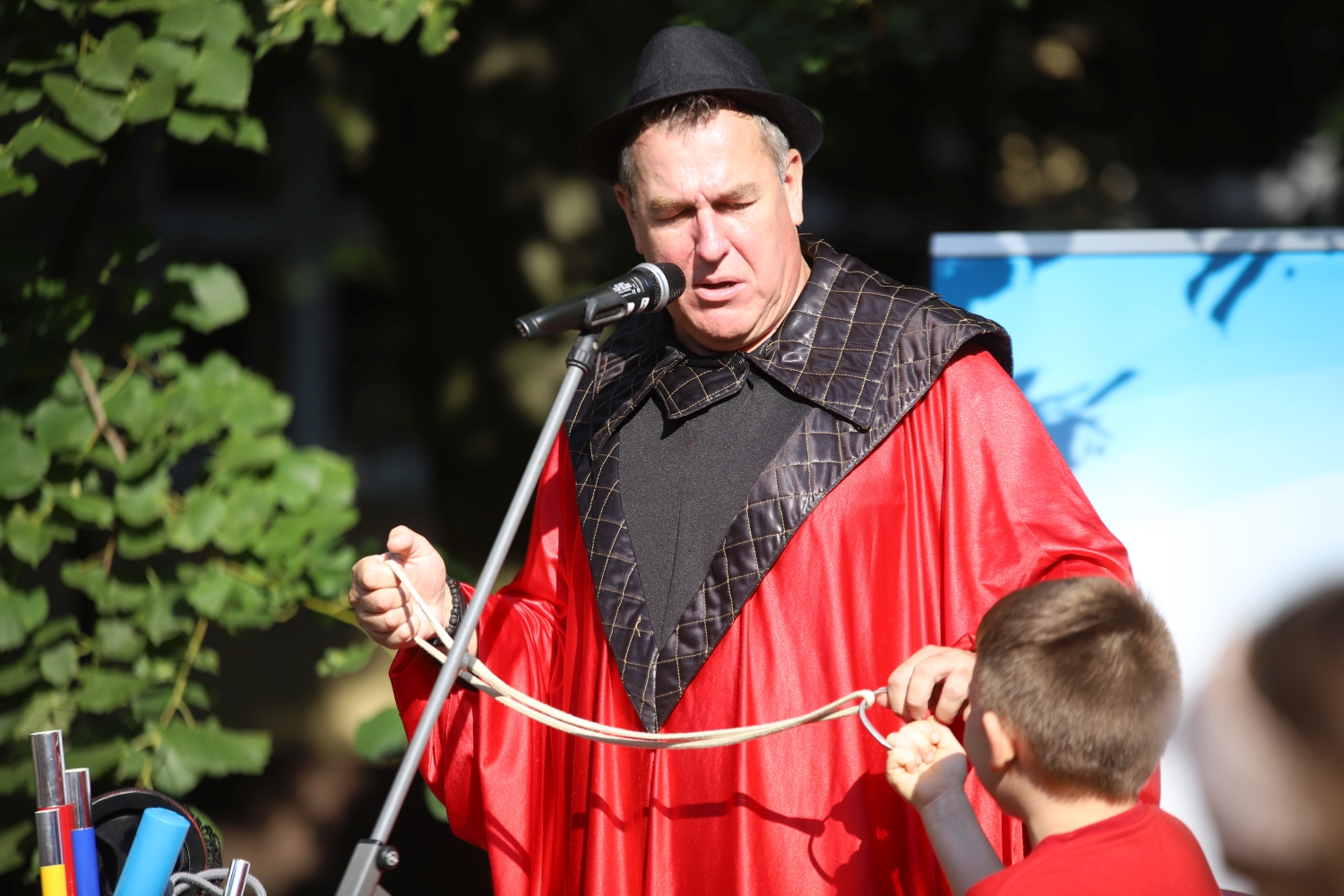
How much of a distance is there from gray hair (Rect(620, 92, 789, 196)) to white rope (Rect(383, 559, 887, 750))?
0.69 metres

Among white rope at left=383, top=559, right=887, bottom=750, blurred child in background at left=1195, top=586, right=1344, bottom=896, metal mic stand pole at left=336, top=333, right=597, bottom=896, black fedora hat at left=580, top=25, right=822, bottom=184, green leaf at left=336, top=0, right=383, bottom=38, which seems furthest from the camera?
green leaf at left=336, top=0, right=383, bottom=38

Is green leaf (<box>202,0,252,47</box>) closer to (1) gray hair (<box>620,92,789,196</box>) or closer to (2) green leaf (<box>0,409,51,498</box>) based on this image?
(2) green leaf (<box>0,409,51,498</box>)

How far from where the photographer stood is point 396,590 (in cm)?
166

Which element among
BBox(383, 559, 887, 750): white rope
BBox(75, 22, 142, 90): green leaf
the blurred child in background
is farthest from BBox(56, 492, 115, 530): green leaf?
the blurred child in background

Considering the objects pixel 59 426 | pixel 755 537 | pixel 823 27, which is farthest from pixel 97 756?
pixel 823 27

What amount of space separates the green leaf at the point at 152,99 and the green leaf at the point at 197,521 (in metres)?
0.82

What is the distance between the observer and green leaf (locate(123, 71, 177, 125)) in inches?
99.0

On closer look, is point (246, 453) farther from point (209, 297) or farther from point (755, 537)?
point (755, 537)

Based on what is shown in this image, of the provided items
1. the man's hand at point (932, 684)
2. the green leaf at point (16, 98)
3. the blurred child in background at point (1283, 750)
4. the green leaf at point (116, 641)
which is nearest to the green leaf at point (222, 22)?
the green leaf at point (16, 98)

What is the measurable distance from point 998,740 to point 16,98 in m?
2.29

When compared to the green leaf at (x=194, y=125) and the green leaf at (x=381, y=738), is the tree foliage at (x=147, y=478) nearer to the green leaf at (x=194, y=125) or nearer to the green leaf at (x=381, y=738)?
the green leaf at (x=194, y=125)

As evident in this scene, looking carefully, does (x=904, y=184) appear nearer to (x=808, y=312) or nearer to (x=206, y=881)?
(x=808, y=312)

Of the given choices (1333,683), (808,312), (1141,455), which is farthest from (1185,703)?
(808,312)

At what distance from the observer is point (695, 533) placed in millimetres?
1720
